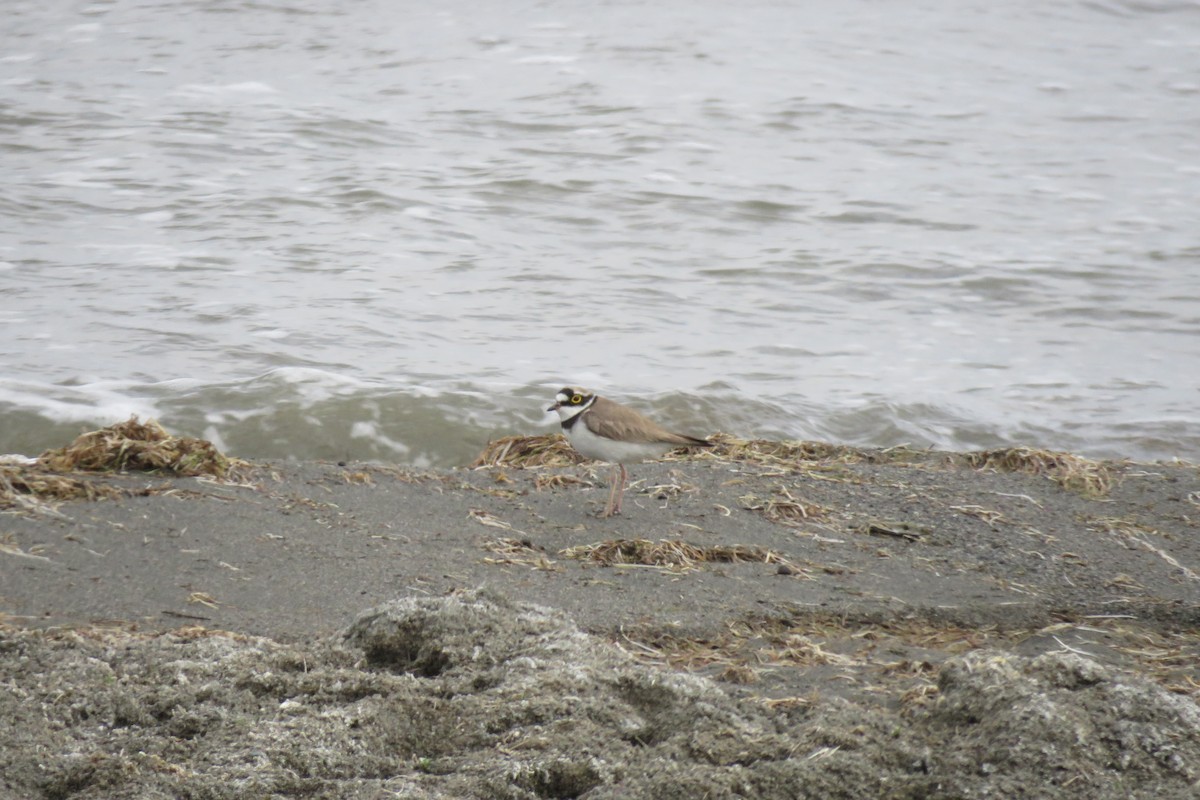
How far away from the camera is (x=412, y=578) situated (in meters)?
4.04

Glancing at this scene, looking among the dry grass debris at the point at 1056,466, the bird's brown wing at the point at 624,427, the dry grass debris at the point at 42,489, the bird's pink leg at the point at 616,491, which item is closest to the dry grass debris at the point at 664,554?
the bird's pink leg at the point at 616,491

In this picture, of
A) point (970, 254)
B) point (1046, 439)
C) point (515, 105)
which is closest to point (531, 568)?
point (1046, 439)

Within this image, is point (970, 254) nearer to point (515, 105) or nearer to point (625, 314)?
point (625, 314)

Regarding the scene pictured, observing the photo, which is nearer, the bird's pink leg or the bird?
the bird's pink leg

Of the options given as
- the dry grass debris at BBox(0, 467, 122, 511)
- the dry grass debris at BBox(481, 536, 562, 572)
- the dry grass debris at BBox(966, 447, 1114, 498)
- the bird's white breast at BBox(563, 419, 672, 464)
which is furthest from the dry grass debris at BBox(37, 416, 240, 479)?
the dry grass debris at BBox(966, 447, 1114, 498)

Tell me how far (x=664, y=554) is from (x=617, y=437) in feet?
3.12

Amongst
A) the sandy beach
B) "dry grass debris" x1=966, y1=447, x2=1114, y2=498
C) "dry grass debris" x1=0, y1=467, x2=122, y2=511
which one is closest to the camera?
the sandy beach

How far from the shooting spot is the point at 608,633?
3682 mm

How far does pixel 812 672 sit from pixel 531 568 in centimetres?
122

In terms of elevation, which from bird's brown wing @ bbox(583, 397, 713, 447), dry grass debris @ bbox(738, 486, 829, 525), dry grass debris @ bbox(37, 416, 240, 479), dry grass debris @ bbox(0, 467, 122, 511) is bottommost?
dry grass debris @ bbox(738, 486, 829, 525)

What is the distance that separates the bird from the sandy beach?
152mm

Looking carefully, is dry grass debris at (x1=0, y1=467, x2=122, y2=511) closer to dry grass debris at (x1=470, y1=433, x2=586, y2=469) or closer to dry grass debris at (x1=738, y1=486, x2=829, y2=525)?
dry grass debris at (x1=470, y1=433, x2=586, y2=469)

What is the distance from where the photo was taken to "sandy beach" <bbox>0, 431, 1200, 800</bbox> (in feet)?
8.76

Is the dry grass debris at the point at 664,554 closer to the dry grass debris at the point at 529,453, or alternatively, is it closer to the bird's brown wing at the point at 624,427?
the bird's brown wing at the point at 624,427
